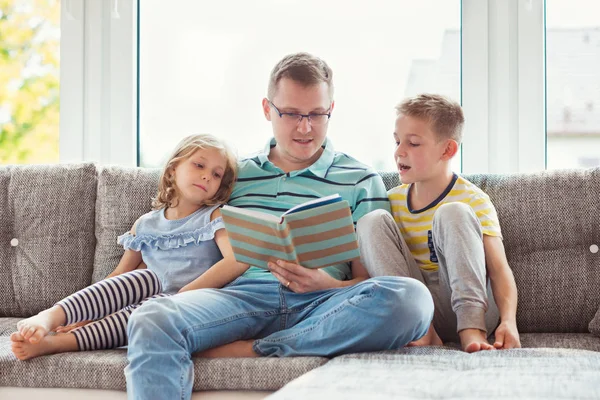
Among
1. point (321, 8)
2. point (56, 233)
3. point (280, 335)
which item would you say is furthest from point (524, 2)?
point (56, 233)

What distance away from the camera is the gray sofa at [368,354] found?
129 centimetres

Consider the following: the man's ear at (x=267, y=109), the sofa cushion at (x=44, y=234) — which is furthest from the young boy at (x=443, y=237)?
the sofa cushion at (x=44, y=234)

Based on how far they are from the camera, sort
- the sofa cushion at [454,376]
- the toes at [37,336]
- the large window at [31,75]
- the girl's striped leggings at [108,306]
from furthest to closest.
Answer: the large window at [31,75]
the girl's striped leggings at [108,306]
the toes at [37,336]
the sofa cushion at [454,376]

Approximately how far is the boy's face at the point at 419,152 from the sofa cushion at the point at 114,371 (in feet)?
2.18

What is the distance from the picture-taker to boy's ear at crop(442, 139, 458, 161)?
6.82ft

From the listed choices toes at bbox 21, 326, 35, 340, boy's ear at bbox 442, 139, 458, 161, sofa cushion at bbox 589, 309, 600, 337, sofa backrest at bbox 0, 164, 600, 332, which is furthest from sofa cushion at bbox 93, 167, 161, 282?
sofa cushion at bbox 589, 309, 600, 337

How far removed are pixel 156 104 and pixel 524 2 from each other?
1.45 metres

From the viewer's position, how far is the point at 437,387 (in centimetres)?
125

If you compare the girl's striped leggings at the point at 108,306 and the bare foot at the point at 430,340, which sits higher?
the girl's striped leggings at the point at 108,306

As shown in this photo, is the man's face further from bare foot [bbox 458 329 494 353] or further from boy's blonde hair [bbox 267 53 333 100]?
bare foot [bbox 458 329 494 353]

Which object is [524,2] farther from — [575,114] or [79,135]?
[79,135]

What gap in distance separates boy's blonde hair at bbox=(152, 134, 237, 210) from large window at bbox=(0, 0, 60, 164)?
3.29ft

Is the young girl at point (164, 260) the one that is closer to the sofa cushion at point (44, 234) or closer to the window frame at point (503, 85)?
the sofa cushion at point (44, 234)

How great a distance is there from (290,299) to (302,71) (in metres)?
0.65
